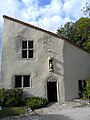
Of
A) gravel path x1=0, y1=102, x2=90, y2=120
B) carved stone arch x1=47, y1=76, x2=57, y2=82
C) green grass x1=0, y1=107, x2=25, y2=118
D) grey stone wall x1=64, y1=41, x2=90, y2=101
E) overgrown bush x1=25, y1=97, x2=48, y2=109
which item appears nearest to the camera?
gravel path x1=0, y1=102, x2=90, y2=120

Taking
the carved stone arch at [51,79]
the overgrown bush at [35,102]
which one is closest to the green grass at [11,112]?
the overgrown bush at [35,102]

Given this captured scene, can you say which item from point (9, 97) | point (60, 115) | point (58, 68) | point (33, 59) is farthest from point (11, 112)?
point (58, 68)

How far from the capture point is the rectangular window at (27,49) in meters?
20.3

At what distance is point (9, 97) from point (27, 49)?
17.3ft

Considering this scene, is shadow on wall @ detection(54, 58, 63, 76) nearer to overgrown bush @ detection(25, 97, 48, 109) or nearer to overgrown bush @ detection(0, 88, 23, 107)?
overgrown bush @ detection(25, 97, 48, 109)

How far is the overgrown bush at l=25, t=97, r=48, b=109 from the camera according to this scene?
17480 mm

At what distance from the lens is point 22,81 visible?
19.5 metres

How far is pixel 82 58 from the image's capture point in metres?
22.9

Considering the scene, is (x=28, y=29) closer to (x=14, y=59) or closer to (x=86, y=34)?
(x=14, y=59)

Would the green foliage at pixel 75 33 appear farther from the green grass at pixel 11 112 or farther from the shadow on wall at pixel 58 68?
the green grass at pixel 11 112

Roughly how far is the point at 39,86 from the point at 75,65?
4792 mm

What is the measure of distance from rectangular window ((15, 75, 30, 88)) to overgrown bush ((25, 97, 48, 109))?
65.2 inches

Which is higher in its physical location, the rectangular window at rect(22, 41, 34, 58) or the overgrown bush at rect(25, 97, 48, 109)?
the rectangular window at rect(22, 41, 34, 58)

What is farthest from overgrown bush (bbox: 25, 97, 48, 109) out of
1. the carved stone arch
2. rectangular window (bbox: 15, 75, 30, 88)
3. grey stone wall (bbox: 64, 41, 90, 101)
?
grey stone wall (bbox: 64, 41, 90, 101)
